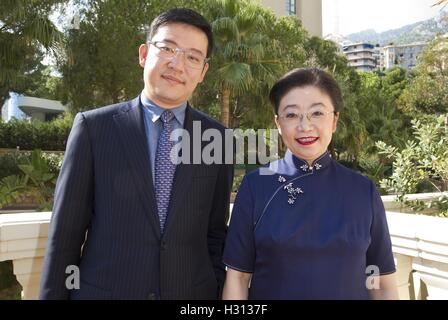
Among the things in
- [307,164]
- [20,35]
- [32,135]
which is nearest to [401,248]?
[307,164]

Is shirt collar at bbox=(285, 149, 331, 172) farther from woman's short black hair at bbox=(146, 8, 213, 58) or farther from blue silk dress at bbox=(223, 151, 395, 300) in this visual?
woman's short black hair at bbox=(146, 8, 213, 58)

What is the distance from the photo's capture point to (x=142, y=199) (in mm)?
1513

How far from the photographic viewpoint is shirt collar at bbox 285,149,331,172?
5.32ft

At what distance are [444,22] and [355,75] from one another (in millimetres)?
5451

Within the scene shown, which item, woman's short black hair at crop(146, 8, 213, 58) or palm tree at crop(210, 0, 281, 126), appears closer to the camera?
woman's short black hair at crop(146, 8, 213, 58)

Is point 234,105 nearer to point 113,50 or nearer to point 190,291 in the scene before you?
point 113,50

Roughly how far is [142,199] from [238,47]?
1036 cm

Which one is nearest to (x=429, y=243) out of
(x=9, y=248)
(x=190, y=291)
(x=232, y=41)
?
(x=190, y=291)

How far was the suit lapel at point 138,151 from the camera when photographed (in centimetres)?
151

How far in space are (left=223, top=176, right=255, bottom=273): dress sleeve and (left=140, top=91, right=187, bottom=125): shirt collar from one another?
422 mm

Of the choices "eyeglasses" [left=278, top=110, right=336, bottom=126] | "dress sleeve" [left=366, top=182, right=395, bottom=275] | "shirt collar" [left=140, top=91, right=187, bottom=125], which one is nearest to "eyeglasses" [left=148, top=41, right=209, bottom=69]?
"shirt collar" [left=140, top=91, right=187, bottom=125]

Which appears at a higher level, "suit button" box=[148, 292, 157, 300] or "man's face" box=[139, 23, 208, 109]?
"man's face" box=[139, 23, 208, 109]

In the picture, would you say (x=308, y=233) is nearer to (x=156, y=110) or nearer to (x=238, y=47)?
(x=156, y=110)

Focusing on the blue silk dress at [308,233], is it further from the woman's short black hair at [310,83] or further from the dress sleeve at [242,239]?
the woman's short black hair at [310,83]
